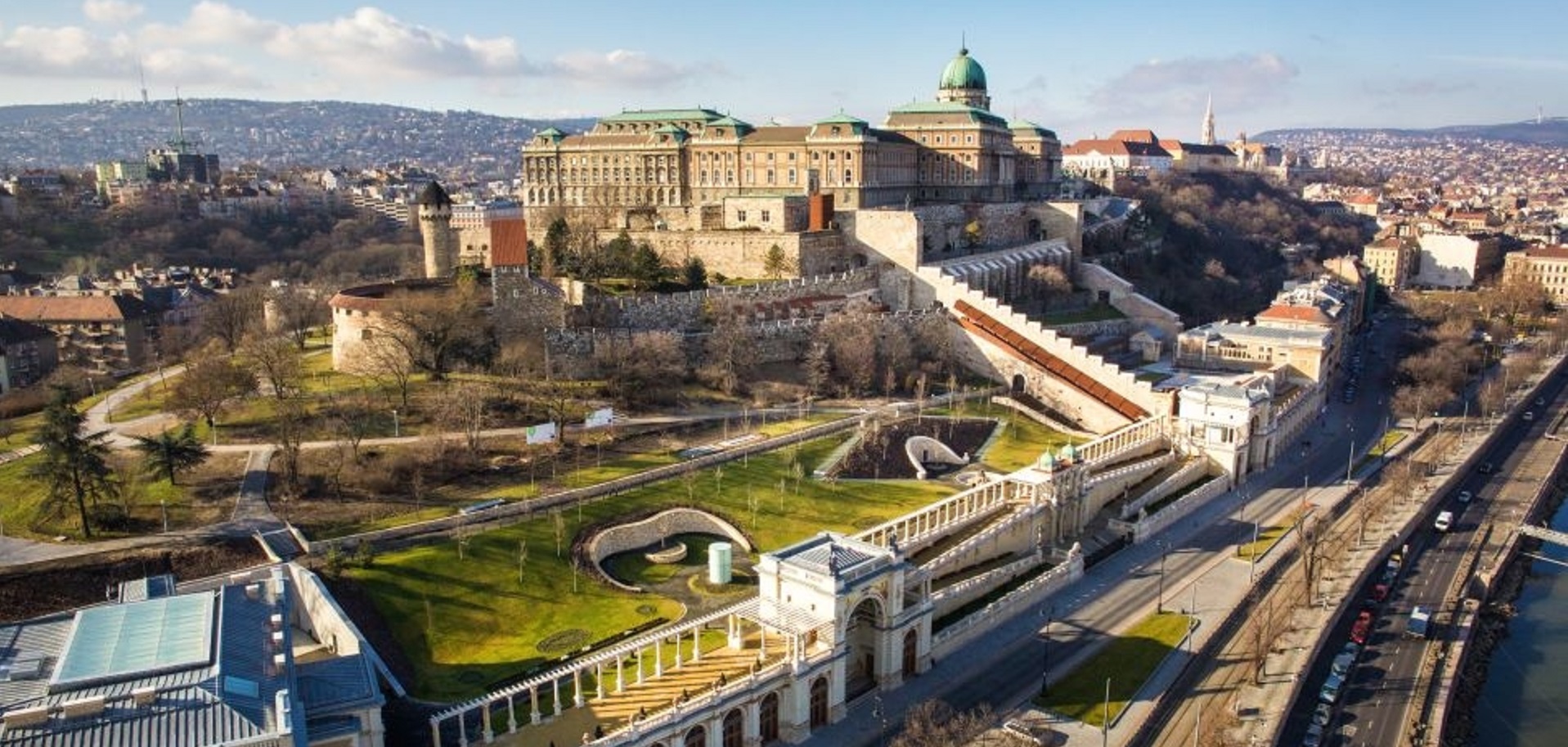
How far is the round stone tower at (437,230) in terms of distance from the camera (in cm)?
6531

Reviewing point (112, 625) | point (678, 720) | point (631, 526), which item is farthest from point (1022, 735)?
point (112, 625)

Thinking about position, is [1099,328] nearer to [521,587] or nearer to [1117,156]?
[521,587]

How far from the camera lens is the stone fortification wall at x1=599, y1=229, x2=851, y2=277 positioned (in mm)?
75000

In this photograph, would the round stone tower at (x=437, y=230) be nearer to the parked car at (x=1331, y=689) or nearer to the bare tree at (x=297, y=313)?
the bare tree at (x=297, y=313)

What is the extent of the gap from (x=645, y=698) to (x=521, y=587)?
9.51 meters

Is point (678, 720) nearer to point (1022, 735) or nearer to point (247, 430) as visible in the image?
point (1022, 735)

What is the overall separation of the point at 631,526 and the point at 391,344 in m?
20.5

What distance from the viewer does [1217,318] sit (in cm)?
9506

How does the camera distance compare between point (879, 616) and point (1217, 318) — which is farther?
point (1217, 318)

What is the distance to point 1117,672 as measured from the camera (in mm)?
36406

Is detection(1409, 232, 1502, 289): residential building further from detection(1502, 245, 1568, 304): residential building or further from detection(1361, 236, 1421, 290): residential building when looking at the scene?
detection(1502, 245, 1568, 304): residential building

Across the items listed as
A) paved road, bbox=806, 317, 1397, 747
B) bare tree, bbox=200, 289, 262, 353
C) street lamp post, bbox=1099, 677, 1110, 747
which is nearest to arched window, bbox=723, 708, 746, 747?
paved road, bbox=806, 317, 1397, 747

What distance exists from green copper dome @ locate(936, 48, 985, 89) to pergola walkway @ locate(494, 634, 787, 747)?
8386 cm

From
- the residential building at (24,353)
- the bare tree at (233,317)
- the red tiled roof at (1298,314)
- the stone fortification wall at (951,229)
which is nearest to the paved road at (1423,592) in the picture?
the red tiled roof at (1298,314)
